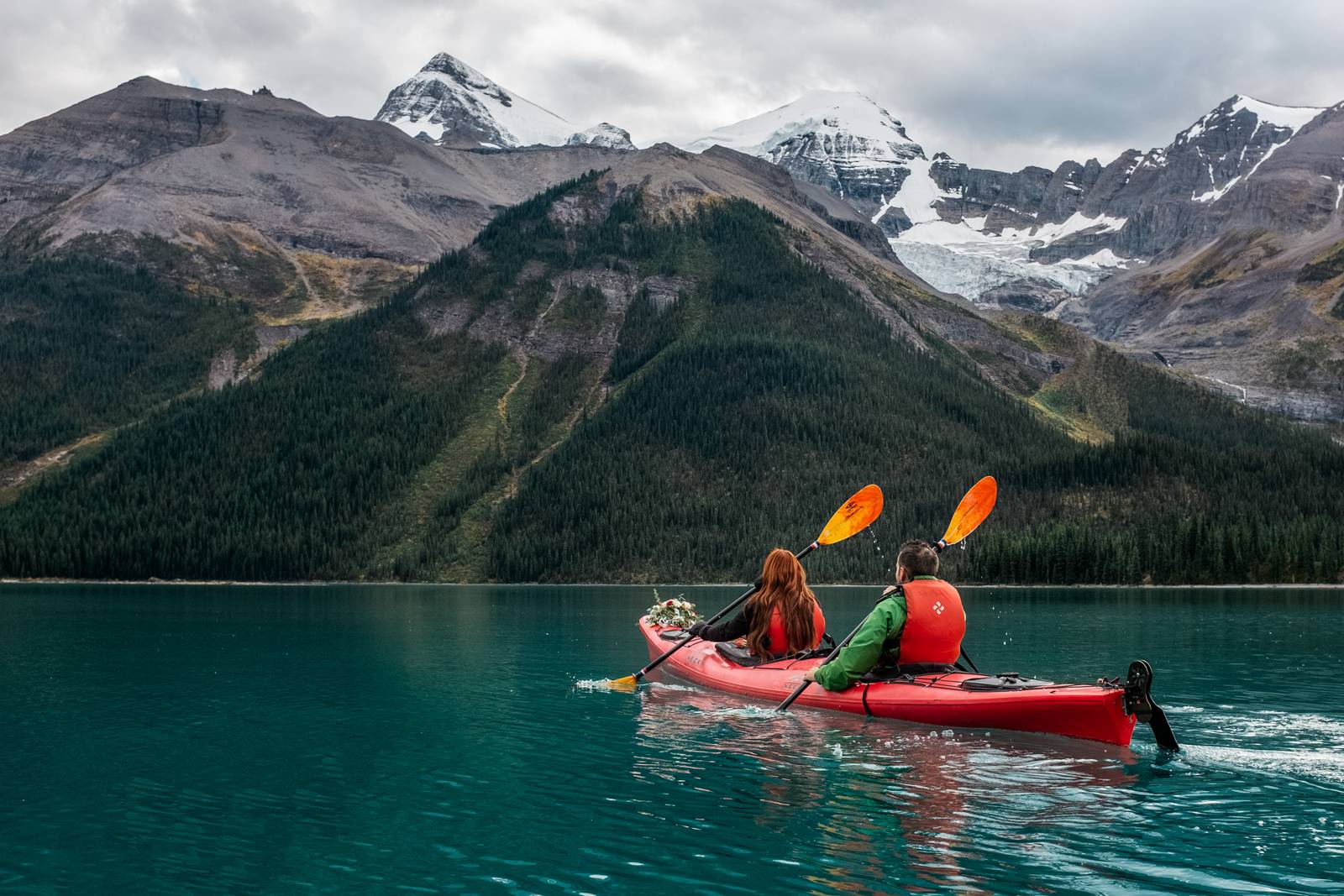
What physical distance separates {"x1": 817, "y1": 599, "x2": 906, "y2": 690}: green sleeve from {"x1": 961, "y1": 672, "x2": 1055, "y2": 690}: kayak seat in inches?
76.3

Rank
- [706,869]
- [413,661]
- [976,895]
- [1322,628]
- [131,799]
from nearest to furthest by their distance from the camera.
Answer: [976,895] → [706,869] → [131,799] → [413,661] → [1322,628]

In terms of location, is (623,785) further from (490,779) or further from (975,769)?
(975,769)

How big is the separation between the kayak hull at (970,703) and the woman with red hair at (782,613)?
1.08 m

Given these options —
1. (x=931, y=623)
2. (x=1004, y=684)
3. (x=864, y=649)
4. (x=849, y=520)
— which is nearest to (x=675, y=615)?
(x=849, y=520)

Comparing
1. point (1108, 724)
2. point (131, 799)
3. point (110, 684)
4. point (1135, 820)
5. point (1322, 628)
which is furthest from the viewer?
point (1322, 628)

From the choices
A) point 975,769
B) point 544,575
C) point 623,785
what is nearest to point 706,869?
point 623,785

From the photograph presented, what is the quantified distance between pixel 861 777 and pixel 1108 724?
5.22 meters

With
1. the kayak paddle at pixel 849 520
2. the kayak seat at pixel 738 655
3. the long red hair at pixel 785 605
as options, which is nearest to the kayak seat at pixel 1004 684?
the long red hair at pixel 785 605

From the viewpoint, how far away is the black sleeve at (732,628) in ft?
108

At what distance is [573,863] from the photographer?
55.3ft

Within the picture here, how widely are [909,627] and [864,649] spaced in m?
1.13

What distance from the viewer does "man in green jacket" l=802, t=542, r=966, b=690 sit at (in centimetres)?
2519

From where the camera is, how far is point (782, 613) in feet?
104

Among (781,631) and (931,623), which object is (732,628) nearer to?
(781,631)
